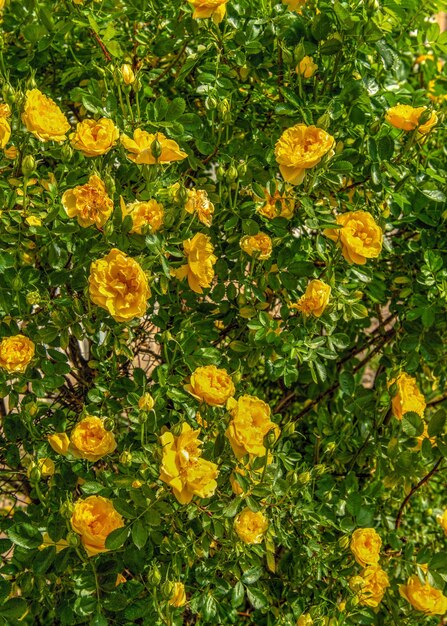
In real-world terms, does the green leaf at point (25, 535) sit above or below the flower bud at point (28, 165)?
below

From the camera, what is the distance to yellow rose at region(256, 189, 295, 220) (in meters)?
1.39

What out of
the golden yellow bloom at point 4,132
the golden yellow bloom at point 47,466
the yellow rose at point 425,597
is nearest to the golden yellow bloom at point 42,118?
the golden yellow bloom at point 4,132

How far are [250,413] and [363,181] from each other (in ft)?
1.92

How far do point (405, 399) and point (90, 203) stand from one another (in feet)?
2.44

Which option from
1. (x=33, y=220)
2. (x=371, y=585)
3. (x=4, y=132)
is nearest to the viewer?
(x=4, y=132)

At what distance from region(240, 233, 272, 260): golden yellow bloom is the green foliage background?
3 centimetres

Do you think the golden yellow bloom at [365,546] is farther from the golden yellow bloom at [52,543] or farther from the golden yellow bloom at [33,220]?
the golden yellow bloom at [33,220]

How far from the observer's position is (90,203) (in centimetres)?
121

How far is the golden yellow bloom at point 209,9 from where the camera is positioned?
4.27 feet

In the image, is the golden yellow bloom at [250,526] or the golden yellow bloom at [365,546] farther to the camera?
the golden yellow bloom at [365,546]

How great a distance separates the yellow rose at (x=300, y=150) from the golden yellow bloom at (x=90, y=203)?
0.31 m

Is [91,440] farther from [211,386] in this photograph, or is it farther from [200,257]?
[200,257]

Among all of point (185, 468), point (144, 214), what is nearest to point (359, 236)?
point (144, 214)

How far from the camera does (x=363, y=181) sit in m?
1.55
